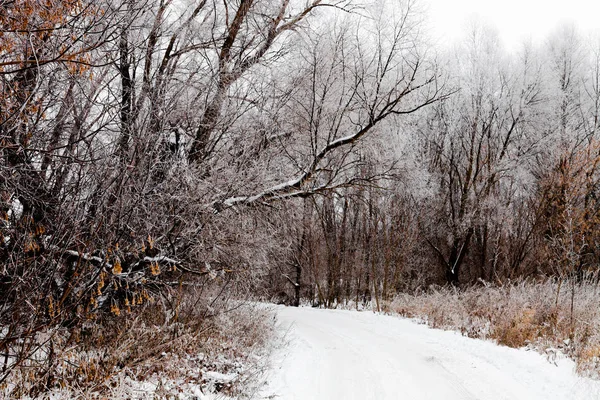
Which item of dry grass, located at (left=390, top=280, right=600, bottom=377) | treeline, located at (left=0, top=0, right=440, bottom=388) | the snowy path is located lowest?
the snowy path

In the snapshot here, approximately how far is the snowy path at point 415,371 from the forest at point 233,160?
6.00ft

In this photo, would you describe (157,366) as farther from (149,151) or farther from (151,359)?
(149,151)

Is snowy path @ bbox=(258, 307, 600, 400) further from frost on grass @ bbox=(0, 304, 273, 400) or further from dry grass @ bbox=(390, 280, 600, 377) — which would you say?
frost on grass @ bbox=(0, 304, 273, 400)

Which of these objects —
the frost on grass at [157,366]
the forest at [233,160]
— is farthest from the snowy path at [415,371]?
the forest at [233,160]

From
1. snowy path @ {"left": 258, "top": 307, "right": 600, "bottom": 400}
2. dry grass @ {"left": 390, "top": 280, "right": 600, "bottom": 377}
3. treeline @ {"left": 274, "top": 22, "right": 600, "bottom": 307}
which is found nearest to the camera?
snowy path @ {"left": 258, "top": 307, "right": 600, "bottom": 400}

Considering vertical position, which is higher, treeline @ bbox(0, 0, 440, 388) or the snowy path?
treeline @ bbox(0, 0, 440, 388)

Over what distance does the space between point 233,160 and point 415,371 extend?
4876 millimetres

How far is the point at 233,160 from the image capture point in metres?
8.22

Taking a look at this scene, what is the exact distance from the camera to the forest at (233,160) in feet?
14.5

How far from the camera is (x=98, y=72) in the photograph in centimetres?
589

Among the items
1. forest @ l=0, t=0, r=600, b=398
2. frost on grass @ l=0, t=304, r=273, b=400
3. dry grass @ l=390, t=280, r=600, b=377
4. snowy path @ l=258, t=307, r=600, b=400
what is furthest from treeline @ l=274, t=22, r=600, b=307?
frost on grass @ l=0, t=304, r=273, b=400

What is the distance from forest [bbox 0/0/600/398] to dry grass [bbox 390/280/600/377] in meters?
1.03

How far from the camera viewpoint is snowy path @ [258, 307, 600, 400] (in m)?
5.43

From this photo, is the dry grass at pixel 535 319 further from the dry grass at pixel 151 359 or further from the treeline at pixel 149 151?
the dry grass at pixel 151 359
